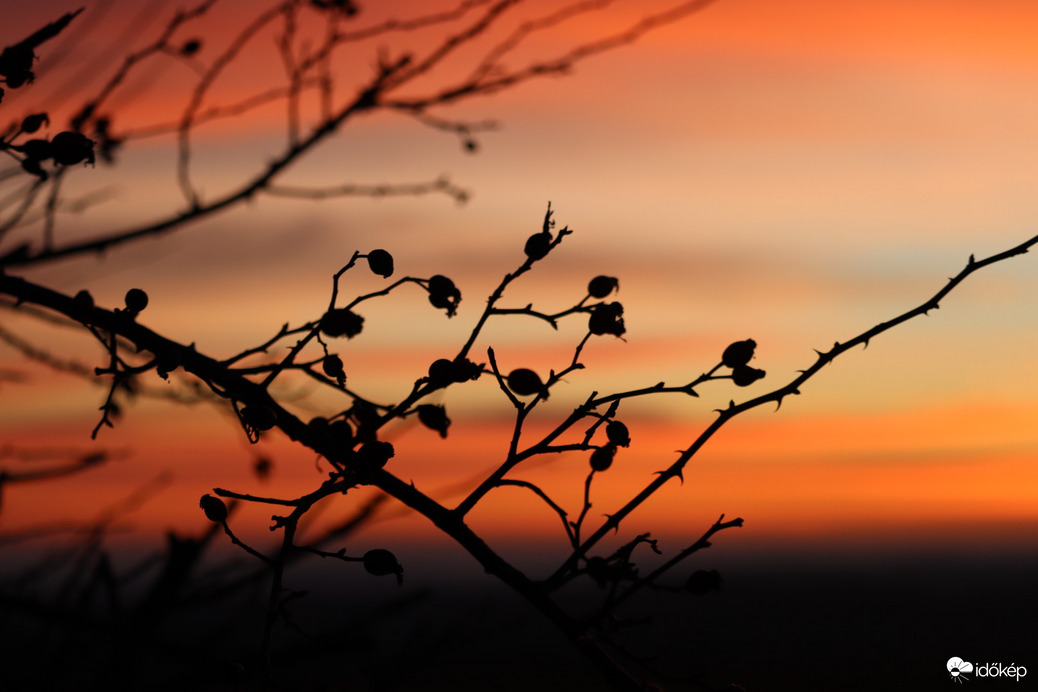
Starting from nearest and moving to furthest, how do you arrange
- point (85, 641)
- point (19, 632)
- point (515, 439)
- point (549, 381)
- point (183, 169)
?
point (515, 439), point (549, 381), point (85, 641), point (19, 632), point (183, 169)

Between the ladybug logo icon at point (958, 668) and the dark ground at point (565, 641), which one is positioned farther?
the ladybug logo icon at point (958, 668)

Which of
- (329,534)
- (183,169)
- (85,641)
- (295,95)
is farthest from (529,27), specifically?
(85,641)


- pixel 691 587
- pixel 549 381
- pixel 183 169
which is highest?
pixel 183 169

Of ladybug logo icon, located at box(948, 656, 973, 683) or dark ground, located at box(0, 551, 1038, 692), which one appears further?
ladybug logo icon, located at box(948, 656, 973, 683)

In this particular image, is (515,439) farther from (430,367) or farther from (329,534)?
(329,534)

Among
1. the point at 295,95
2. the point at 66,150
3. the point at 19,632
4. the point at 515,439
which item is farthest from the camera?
the point at 295,95

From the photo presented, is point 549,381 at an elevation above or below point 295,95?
below

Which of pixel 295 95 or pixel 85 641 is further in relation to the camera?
pixel 295 95

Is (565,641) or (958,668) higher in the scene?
(958,668)

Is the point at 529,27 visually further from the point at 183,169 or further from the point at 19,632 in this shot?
the point at 19,632

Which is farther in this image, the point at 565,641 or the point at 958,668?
the point at 958,668

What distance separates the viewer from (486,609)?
511 centimetres

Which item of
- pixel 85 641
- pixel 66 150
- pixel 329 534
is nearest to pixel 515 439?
pixel 66 150

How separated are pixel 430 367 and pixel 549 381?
0.31m
